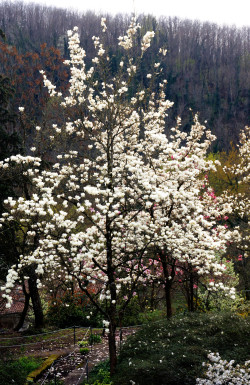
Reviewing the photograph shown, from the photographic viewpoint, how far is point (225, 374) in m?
5.38

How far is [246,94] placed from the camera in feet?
186

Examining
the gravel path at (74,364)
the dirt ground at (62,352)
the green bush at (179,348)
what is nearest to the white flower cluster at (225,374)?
the green bush at (179,348)

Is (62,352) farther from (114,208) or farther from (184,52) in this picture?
(184,52)

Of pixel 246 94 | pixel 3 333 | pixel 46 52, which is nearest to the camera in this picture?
pixel 3 333

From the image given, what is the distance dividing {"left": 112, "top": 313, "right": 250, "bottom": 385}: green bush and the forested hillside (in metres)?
42.4

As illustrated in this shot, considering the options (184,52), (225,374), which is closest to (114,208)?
(225,374)

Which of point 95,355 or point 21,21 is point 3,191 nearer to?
point 95,355

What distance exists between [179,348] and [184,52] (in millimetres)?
66583

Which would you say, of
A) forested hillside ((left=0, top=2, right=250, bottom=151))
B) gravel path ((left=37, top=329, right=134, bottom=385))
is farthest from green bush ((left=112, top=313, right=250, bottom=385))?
forested hillside ((left=0, top=2, right=250, bottom=151))

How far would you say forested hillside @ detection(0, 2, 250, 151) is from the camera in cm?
5266

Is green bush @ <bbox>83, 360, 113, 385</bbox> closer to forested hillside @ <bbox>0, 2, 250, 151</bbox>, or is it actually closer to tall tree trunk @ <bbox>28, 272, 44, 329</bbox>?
tall tree trunk @ <bbox>28, 272, 44, 329</bbox>

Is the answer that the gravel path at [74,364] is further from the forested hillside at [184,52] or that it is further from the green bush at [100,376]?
the forested hillside at [184,52]

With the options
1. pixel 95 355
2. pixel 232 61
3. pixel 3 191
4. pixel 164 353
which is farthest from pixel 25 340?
pixel 232 61

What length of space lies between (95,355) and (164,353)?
4.92 m
